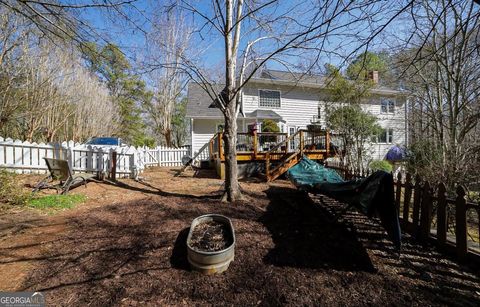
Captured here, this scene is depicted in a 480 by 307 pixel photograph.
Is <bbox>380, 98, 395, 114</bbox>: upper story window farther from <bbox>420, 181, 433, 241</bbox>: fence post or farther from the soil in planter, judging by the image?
the soil in planter

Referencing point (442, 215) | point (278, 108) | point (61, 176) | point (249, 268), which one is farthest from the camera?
point (278, 108)

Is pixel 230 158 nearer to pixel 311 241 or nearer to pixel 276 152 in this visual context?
pixel 311 241

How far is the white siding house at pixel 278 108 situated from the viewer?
15727 millimetres

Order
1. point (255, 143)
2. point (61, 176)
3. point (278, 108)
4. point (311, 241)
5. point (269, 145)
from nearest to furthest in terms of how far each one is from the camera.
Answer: point (311, 241) → point (61, 176) → point (255, 143) → point (269, 145) → point (278, 108)

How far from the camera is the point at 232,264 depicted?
2844 mm

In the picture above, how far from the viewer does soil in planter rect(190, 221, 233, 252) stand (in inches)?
117

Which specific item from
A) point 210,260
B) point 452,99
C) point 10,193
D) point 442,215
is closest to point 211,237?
point 210,260

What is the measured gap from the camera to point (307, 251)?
10.3 feet

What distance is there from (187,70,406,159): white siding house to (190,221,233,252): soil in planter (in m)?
12.1

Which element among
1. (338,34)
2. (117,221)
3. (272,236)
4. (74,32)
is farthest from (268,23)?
(117,221)

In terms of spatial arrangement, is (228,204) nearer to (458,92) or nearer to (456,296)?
(456,296)

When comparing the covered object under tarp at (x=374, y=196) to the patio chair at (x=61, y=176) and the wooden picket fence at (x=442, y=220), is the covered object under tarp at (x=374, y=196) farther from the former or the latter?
the patio chair at (x=61, y=176)

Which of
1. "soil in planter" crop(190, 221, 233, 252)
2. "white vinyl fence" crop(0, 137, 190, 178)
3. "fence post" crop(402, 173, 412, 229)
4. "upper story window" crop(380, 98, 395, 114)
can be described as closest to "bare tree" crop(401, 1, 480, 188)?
"fence post" crop(402, 173, 412, 229)

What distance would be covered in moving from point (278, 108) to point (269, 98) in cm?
93
